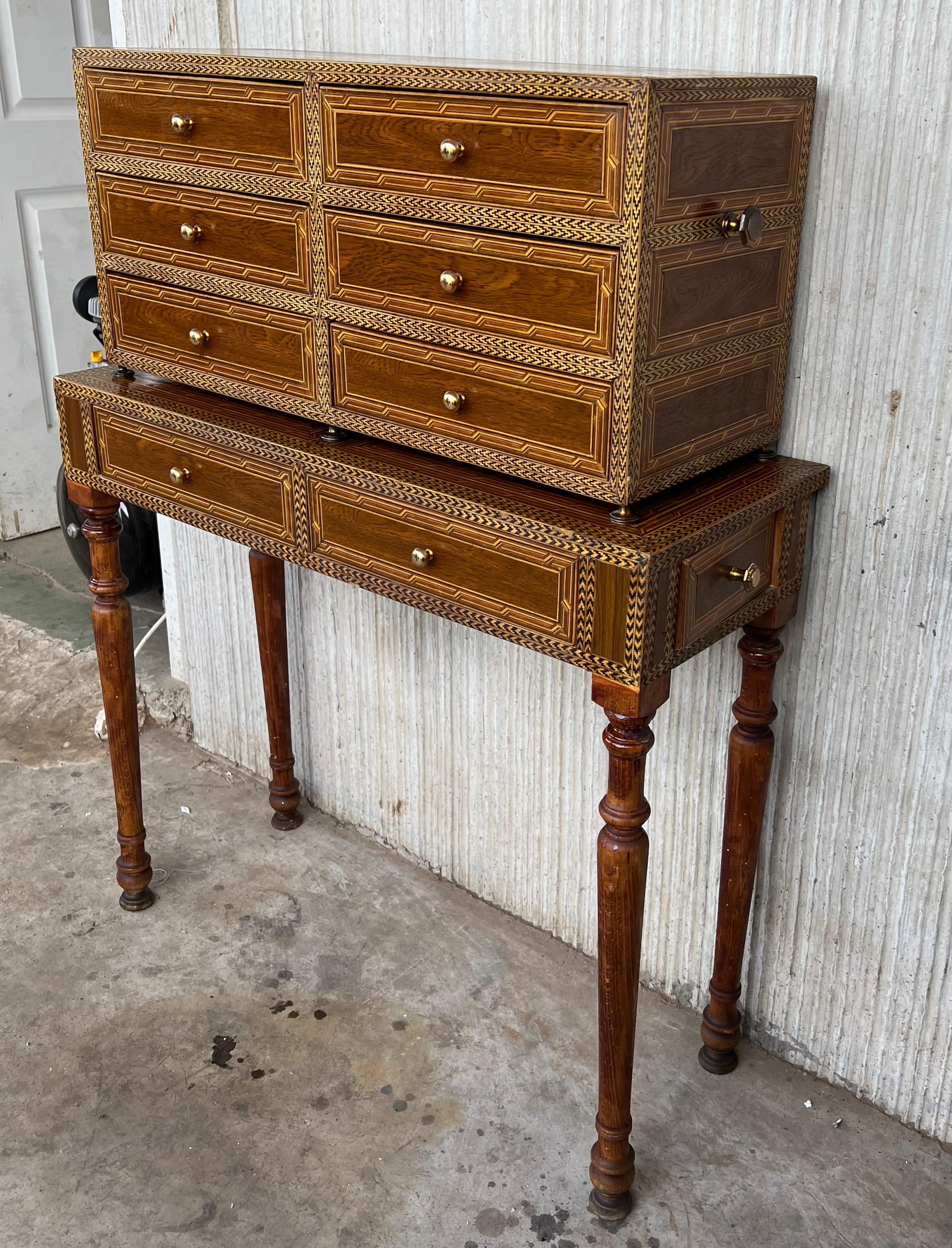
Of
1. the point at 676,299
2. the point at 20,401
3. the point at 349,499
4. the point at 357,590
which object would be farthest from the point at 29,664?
the point at 676,299

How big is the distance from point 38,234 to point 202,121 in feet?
7.95

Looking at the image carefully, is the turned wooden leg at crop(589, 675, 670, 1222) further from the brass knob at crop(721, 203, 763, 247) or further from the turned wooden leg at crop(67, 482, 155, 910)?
the turned wooden leg at crop(67, 482, 155, 910)

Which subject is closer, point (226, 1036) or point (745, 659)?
point (745, 659)

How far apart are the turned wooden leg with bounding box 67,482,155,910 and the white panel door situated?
6.56ft

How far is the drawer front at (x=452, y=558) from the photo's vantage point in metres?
1.61

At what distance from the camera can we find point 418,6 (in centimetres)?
213

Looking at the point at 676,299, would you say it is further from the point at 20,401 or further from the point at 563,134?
the point at 20,401

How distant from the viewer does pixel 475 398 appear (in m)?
1.69

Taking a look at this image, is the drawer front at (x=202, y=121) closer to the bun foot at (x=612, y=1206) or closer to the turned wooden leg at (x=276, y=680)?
the turned wooden leg at (x=276, y=680)

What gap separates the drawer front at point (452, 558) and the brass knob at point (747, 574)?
23cm

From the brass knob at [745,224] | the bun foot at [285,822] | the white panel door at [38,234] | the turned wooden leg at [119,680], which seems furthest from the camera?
the white panel door at [38,234]

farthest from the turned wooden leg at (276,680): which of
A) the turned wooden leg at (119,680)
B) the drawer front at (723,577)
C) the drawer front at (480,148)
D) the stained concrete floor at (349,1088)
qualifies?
the drawer front at (723,577)

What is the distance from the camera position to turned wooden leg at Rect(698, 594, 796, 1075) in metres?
1.89

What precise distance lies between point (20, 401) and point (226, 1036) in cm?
267
